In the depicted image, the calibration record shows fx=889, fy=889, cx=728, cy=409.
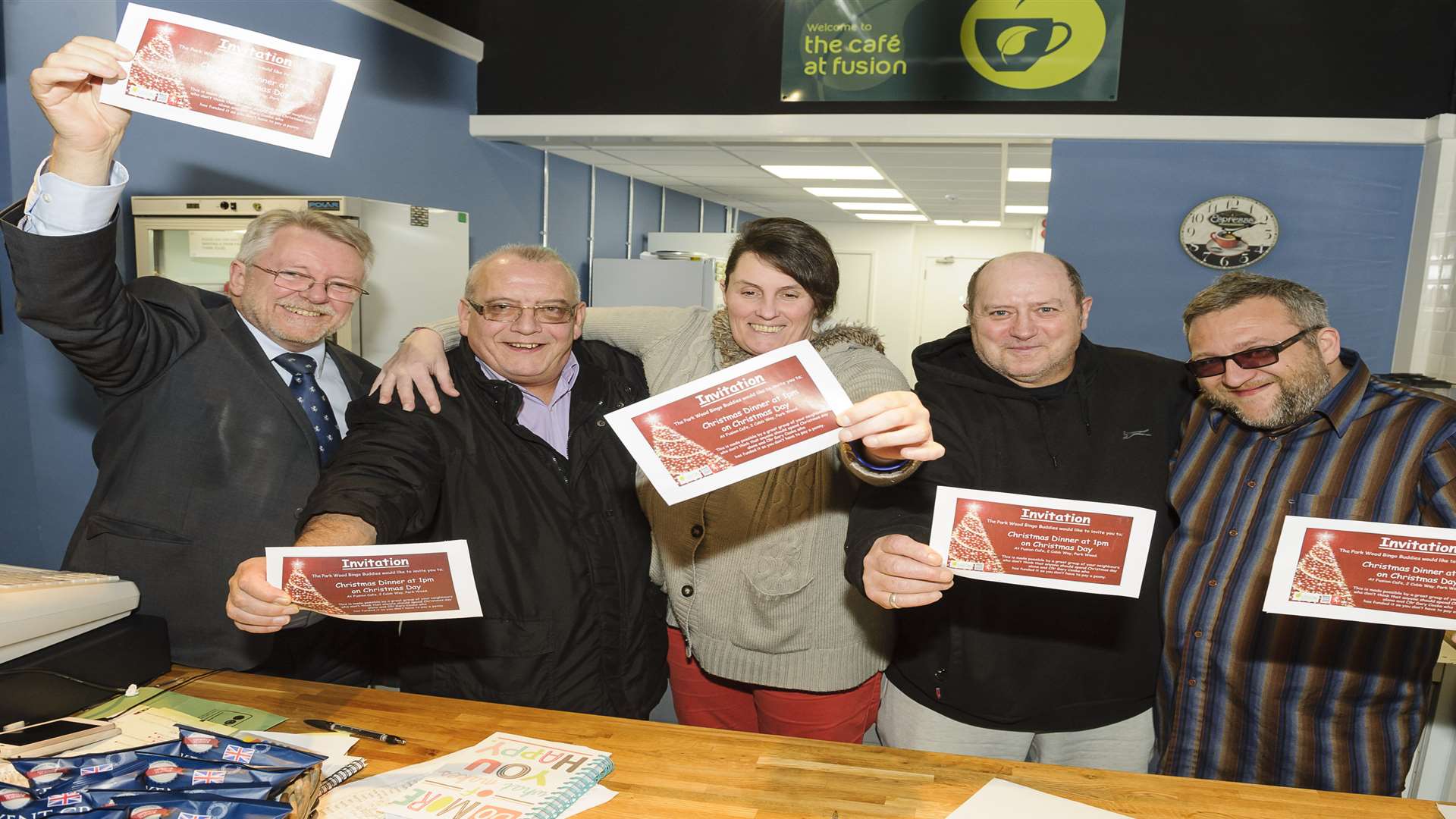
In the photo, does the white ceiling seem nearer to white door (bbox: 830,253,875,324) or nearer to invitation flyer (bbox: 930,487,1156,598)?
white door (bbox: 830,253,875,324)

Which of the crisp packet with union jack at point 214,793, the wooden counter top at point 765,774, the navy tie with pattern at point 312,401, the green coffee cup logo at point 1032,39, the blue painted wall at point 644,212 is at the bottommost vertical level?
the wooden counter top at point 765,774

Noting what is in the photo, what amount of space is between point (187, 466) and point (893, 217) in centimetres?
1088

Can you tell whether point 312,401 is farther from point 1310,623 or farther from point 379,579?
point 1310,623

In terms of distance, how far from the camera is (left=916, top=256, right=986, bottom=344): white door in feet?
44.3

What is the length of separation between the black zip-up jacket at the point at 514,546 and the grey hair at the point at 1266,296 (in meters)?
1.40

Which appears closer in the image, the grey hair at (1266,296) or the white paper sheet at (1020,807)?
the white paper sheet at (1020,807)

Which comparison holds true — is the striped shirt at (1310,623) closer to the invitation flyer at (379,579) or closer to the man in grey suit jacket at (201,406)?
the invitation flyer at (379,579)

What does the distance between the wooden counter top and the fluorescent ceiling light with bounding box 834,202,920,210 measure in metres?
9.18

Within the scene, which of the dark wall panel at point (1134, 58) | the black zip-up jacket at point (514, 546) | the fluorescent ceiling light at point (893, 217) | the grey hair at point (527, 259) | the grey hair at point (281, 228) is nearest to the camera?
the black zip-up jacket at point (514, 546)

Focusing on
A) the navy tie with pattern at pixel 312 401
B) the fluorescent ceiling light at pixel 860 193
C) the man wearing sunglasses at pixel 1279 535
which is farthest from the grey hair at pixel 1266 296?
the fluorescent ceiling light at pixel 860 193

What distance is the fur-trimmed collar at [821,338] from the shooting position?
6.72 ft

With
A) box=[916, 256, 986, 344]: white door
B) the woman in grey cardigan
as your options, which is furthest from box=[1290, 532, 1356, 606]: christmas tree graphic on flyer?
box=[916, 256, 986, 344]: white door

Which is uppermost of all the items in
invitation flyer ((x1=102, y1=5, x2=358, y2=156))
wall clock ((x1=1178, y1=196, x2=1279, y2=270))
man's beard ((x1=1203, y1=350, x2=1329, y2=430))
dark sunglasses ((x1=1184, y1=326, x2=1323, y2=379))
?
wall clock ((x1=1178, y1=196, x2=1279, y2=270))

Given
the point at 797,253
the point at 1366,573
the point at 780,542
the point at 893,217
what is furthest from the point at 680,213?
the point at 1366,573
